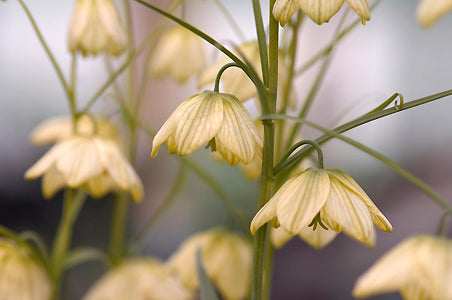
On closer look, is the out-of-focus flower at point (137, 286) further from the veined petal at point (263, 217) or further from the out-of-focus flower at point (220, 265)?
the veined petal at point (263, 217)

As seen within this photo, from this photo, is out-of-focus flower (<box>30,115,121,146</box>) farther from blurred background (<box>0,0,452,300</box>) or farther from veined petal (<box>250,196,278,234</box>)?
veined petal (<box>250,196,278,234</box>)


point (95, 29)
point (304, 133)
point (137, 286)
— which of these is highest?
point (95, 29)

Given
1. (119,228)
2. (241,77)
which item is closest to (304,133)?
(119,228)

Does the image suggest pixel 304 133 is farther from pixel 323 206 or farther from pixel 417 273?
pixel 323 206

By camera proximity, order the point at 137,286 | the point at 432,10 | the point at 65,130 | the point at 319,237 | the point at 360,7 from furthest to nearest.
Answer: the point at 65,130 → the point at 137,286 → the point at 432,10 → the point at 319,237 → the point at 360,7

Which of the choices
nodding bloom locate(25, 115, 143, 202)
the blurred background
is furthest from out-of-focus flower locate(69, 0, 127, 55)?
the blurred background

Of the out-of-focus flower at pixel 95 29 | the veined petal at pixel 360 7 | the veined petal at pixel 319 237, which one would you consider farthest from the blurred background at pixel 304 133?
the veined petal at pixel 360 7

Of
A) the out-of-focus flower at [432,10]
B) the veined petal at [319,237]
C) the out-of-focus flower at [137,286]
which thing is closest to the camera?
the veined petal at [319,237]
